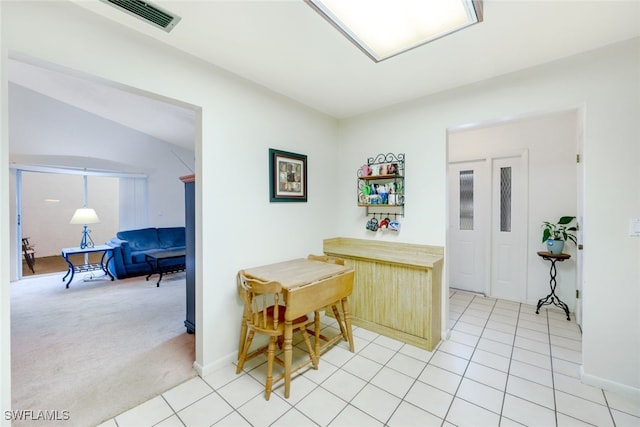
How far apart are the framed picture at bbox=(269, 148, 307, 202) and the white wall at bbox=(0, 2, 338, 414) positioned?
0.26 ft

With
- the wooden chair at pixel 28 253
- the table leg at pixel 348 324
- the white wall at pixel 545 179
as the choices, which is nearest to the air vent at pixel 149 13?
the table leg at pixel 348 324

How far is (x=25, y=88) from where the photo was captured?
4.59m

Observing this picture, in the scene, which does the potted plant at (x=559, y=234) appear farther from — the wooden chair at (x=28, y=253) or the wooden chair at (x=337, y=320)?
the wooden chair at (x=28, y=253)

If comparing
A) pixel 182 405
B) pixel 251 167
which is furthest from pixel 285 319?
pixel 251 167

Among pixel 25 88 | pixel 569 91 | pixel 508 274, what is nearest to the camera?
pixel 569 91

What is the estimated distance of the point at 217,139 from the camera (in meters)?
2.08

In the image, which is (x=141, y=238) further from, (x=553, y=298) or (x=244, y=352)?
(x=553, y=298)

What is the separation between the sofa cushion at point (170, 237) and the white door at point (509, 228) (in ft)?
19.2

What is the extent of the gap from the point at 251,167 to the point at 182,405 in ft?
5.82

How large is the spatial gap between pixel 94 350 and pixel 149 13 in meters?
2.74

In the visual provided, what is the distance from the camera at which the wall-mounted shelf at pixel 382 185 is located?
2770mm

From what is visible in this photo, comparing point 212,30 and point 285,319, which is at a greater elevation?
point 212,30

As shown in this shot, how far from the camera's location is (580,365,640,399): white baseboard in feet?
5.73

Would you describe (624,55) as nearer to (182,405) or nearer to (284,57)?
(284,57)
